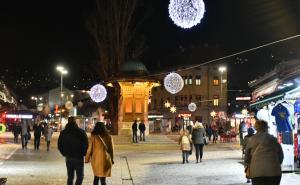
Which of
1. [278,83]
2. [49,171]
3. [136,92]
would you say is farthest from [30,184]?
[136,92]

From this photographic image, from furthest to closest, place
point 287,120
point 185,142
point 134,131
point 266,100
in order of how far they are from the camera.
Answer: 1. point 134,131
2. point 185,142
3. point 266,100
4. point 287,120

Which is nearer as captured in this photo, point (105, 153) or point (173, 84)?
point (105, 153)

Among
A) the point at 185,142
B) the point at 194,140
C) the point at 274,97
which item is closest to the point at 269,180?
the point at 274,97

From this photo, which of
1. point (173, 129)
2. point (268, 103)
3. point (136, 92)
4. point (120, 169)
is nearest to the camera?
point (268, 103)

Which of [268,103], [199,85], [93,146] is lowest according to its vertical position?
[93,146]

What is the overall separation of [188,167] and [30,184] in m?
7.38

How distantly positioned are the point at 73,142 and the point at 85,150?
0.33 meters

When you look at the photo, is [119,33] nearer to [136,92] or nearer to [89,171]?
[136,92]

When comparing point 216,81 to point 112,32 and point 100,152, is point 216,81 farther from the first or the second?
point 100,152

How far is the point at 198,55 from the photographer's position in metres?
94.4

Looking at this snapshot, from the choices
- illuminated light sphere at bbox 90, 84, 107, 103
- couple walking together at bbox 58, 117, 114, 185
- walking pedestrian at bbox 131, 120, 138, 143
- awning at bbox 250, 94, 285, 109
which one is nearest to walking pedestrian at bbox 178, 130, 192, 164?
awning at bbox 250, 94, 285, 109

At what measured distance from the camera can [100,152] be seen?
11711 millimetres

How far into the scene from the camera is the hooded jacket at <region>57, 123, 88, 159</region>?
1172cm

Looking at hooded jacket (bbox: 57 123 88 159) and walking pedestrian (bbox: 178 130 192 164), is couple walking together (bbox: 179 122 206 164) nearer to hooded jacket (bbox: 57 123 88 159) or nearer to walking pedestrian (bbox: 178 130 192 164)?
walking pedestrian (bbox: 178 130 192 164)
